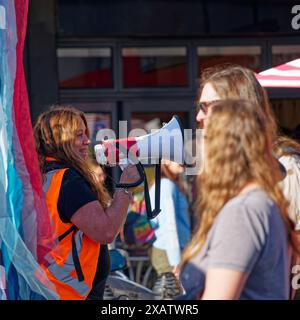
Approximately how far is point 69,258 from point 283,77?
2.03 metres

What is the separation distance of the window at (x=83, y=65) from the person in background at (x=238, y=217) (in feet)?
16.3

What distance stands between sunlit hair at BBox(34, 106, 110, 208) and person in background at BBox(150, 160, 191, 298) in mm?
2895

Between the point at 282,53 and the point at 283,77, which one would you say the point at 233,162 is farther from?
the point at 282,53

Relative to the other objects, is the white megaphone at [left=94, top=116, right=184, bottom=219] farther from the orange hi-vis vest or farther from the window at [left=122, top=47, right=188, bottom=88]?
the window at [left=122, top=47, right=188, bottom=88]

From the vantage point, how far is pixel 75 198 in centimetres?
375

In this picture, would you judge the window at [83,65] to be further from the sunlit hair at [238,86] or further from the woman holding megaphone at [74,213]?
the sunlit hair at [238,86]

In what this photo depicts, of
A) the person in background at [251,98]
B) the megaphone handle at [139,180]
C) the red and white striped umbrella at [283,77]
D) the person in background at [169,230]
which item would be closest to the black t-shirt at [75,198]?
the megaphone handle at [139,180]

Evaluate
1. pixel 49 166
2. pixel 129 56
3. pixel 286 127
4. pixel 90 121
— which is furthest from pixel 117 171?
pixel 49 166

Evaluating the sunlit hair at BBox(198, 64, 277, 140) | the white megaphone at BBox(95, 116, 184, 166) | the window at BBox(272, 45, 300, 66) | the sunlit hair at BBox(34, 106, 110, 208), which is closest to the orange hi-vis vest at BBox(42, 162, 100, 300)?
the sunlit hair at BBox(34, 106, 110, 208)

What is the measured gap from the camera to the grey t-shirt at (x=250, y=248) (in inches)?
97.5

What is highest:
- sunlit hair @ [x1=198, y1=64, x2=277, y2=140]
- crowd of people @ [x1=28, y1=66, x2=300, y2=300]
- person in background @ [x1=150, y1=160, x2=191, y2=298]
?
sunlit hair @ [x1=198, y1=64, x2=277, y2=140]

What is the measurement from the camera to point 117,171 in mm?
7602

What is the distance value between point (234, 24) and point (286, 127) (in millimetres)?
995

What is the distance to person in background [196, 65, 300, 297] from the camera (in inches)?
124
